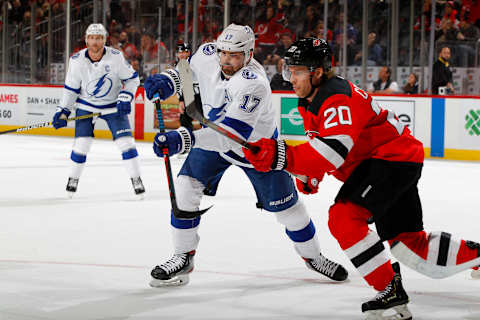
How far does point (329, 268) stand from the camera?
3.48m

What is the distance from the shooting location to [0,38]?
1271 cm

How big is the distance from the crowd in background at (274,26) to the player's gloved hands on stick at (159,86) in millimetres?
5079

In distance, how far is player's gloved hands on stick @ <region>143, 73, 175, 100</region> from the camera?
3.50 meters

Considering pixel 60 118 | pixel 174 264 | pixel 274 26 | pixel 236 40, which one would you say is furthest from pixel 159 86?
pixel 274 26

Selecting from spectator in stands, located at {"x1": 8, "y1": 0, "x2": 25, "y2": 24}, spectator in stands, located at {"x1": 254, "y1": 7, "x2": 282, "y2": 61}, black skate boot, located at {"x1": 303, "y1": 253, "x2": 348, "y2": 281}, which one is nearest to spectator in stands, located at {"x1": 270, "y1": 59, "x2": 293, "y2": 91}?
spectator in stands, located at {"x1": 254, "y1": 7, "x2": 282, "y2": 61}

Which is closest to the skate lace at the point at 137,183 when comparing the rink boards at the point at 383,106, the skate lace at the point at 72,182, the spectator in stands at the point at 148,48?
the skate lace at the point at 72,182

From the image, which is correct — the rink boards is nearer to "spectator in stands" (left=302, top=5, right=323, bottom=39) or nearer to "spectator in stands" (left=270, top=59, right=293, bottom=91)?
"spectator in stands" (left=270, top=59, right=293, bottom=91)

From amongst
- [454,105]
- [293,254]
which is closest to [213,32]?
[454,105]

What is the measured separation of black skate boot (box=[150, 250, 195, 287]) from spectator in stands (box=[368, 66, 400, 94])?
6.39 m

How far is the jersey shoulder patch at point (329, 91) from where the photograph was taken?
268cm

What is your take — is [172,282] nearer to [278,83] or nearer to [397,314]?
[397,314]

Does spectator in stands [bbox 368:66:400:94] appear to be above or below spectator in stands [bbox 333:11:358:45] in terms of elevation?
below

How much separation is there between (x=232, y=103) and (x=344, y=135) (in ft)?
2.53

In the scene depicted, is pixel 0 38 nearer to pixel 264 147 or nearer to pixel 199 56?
pixel 199 56
